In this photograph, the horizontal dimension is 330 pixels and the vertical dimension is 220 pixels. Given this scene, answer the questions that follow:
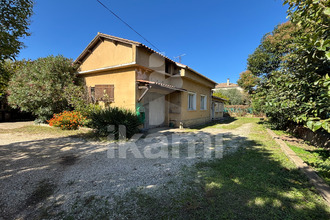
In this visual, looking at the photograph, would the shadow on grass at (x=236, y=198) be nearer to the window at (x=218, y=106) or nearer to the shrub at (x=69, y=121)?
the shrub at (x=69, y=121)

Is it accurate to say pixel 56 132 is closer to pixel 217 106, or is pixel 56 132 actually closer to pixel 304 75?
pixel 304 75

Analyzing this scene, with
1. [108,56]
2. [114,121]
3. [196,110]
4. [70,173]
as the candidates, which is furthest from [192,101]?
[70,173]

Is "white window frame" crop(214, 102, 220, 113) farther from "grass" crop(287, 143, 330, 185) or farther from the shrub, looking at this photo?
the shrub

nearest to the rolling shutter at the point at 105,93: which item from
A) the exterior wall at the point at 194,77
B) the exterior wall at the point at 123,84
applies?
the exterior wall at the point at 123,84

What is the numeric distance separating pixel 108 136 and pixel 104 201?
16.6 feet

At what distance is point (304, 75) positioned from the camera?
4.36 m

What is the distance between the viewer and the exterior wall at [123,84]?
8742mm

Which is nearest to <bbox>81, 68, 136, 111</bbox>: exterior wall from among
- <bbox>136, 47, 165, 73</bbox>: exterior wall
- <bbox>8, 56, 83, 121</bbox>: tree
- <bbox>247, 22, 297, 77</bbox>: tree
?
<bbox>136, 47, 165, 73</bbox>: exterior wall

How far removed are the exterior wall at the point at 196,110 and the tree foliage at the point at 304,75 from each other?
16.1 feet

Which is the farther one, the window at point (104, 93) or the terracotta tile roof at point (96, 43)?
the window at point (104, 93)

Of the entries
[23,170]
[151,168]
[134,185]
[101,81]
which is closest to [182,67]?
[101,81]

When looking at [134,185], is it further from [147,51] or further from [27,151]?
[147,51]

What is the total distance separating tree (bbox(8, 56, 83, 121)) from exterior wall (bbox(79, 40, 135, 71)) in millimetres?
1586

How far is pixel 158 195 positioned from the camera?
9.21ft
